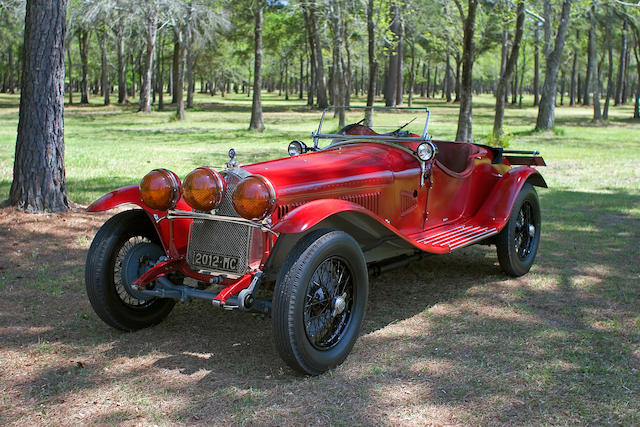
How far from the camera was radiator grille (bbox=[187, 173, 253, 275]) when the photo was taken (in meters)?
3.88

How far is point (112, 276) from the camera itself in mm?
4129

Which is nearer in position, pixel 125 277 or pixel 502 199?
pixel 125 277

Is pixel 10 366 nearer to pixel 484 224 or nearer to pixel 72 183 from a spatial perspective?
pixel 484 224

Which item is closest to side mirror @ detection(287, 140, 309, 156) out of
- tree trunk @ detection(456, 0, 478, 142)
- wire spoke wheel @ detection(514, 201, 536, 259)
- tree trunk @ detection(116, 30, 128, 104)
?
wire spoke wheel @ detection(514, 201, 536, 259)

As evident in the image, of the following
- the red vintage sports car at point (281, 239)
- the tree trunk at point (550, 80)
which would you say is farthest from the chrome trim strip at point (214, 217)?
the tree trunk at point (550, 80)

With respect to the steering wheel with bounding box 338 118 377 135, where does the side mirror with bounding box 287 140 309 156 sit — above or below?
below

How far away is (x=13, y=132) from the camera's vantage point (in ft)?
68.3

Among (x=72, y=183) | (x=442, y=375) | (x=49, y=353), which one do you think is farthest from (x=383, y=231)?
(x=72, y=183)

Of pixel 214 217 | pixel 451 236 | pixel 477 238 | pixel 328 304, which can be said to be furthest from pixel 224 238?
pixel 477 238

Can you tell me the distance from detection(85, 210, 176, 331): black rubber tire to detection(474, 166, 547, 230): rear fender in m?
2.96

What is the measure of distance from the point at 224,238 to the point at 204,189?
0.34 meters

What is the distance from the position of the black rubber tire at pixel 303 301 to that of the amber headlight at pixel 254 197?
30 cm

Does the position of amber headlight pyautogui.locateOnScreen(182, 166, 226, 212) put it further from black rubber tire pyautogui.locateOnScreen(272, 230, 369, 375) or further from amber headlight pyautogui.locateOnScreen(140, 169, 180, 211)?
black rubber tire pyautogui.locateOnScreen(272, 230, 369, 375)

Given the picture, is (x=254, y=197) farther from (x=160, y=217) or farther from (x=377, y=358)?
(x=377, y=358)
